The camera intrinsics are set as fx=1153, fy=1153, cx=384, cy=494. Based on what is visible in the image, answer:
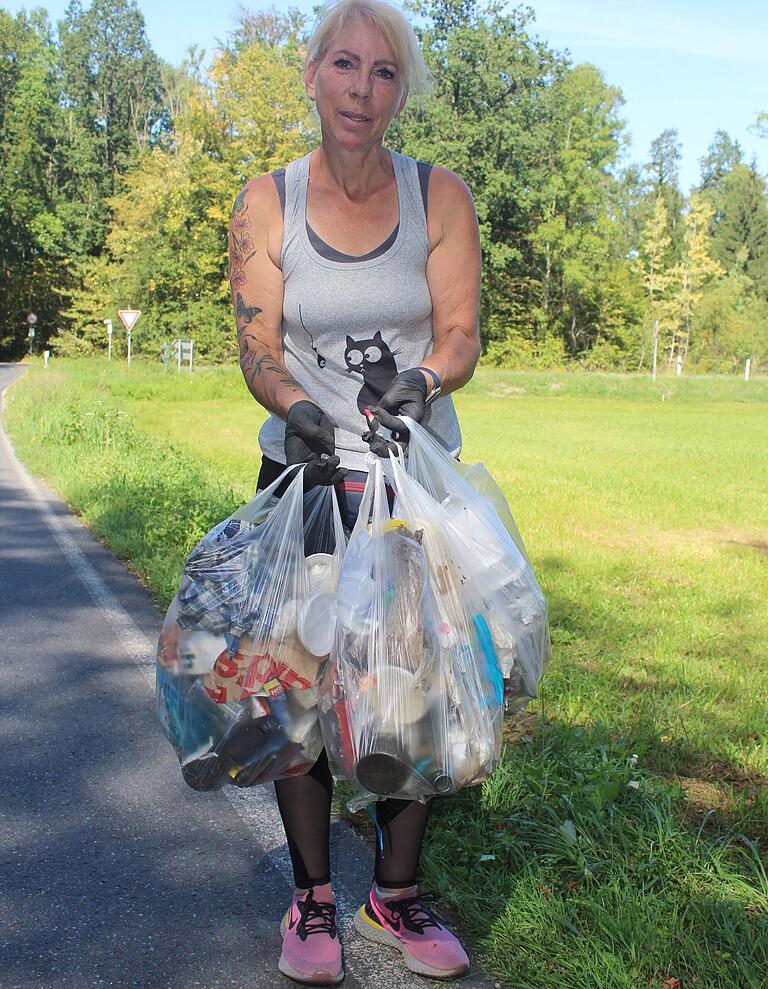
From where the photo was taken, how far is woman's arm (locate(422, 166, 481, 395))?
9.34 feet

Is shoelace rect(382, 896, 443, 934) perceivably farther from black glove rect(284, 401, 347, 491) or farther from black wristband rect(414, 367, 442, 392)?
black wristband rect(414, 367, 442, 392)

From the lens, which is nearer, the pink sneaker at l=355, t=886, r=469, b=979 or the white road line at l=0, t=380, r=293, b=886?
the pink sneaker at l=355, t=886, r=469, b=979

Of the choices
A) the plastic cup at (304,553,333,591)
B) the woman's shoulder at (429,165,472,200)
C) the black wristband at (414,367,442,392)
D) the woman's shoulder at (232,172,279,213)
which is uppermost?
the woman's shoulder at (429,165,472,200)

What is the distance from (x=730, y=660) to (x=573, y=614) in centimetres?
107

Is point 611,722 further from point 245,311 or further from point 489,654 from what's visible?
point 245,311

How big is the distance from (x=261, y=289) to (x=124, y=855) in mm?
1801

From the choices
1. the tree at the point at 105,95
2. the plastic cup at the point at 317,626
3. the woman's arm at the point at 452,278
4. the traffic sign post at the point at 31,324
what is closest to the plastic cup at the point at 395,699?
the plastic cup at the point at 317,626

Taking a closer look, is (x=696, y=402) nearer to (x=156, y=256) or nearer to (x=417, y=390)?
(x=156, y=256)

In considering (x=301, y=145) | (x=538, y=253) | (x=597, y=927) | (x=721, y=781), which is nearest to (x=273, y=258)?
(x=597, y=927)

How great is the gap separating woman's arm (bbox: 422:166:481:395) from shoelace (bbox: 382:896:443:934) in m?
1.29

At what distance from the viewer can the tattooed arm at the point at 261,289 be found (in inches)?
111

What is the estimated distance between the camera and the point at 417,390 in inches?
103

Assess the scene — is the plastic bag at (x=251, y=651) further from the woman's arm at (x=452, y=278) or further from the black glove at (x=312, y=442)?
the woman's arm at (x=452, y=278)

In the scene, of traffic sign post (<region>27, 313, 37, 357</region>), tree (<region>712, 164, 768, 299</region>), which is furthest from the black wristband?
tree (<region>712, 164, 768, 299</region>)
